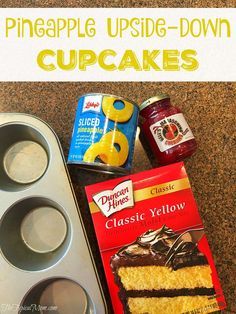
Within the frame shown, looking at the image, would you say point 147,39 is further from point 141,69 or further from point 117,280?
point 117,280

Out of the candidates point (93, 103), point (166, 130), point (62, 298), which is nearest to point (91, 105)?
point (93, 103)

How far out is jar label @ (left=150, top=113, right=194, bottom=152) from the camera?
72 centimetres

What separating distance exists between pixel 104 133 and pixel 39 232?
0.25m

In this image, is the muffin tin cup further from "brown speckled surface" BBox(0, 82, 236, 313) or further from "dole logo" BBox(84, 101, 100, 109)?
"dole logo" BBox(84, 101, 100, 109)

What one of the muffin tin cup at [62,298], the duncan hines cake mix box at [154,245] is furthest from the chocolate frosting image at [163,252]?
the muffin tin cup at [62,298]

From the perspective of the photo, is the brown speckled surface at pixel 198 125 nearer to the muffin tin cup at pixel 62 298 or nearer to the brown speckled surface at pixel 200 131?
the brown speckled surface at pixel 200 131

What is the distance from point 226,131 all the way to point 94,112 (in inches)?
11.6

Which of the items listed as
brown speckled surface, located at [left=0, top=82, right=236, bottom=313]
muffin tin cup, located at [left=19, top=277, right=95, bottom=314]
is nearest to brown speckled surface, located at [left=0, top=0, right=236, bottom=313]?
brown speckled surface, located at [left=0, top=82, right=236, bottom=313]

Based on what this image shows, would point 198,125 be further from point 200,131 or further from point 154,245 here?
point 154,245

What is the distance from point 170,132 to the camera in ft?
2.37

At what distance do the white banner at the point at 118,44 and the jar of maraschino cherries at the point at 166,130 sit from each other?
0.12 m

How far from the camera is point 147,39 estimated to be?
84 cm

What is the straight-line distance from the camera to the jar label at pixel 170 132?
72cm

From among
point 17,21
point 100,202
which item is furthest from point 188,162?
point 17,21
